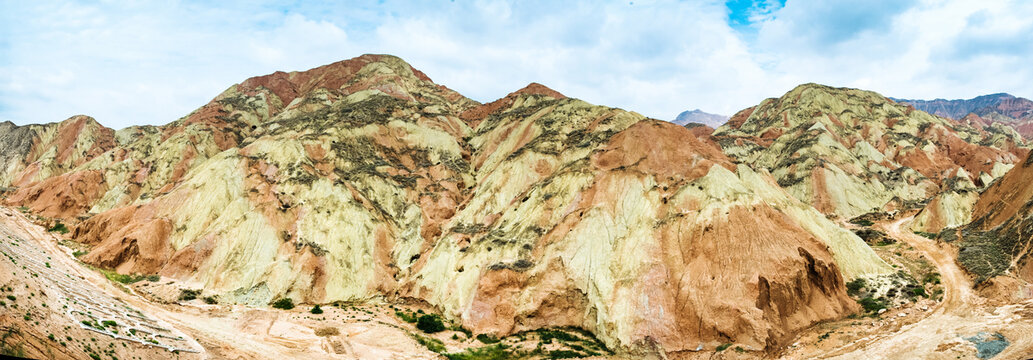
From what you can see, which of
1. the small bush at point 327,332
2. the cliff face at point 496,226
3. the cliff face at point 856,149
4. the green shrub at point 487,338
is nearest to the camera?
the small bush at point 327,332

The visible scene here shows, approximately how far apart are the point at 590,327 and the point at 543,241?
9277 mm

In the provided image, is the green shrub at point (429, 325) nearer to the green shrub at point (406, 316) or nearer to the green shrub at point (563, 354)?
the green shrub at point (406, 316)

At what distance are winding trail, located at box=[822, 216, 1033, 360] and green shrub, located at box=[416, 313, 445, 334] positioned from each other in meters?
25.2

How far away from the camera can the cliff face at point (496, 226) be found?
3228 cm

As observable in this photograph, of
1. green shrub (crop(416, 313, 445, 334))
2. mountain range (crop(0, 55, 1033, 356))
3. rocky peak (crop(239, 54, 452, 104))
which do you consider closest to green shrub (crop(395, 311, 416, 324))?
green shrub (crop(416, 313, 445, 334))

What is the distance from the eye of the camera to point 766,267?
31.5m

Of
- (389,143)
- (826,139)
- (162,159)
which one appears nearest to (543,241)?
(389,143)

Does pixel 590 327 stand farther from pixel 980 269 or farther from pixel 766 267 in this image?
pixel 980 269

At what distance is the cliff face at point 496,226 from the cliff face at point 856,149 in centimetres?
3247

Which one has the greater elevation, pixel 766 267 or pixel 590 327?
pixel 766 267

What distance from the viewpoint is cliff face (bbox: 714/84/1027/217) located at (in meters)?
70.7

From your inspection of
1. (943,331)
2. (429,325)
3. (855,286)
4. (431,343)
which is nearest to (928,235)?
(855,286)

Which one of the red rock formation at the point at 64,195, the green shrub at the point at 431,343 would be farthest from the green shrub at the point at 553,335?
the red rock formation at the point at 64,195

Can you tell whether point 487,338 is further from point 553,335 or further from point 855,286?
point 855,286
